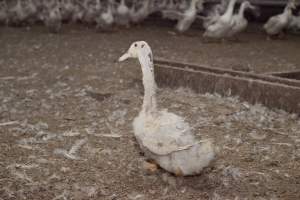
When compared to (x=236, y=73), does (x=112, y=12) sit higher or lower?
lower

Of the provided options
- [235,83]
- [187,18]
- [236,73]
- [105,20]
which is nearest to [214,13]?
[187,18]

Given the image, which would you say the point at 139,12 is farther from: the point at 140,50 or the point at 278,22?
the point at 140,50

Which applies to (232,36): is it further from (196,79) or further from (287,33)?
(196,79)

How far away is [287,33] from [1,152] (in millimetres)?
7739

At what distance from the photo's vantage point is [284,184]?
341 centimetres

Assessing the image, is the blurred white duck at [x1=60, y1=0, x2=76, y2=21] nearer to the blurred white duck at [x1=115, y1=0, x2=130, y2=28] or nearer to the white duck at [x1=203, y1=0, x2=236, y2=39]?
the blurred white duck at [x1=115, y1=0, x2=130, y2=28]

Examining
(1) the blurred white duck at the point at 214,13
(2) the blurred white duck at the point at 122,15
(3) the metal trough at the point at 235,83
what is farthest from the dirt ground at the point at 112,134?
(2) the blurred white duck at the point at 122,15

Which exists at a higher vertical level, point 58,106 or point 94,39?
point 58,106

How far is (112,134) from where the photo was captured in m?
4.30

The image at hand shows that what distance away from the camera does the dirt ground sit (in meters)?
3.30

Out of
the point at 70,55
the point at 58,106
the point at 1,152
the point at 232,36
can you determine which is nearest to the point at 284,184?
the point at 1,152

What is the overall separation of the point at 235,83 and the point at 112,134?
5.29ft

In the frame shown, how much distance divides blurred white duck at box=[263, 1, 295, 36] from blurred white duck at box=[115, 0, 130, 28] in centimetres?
299

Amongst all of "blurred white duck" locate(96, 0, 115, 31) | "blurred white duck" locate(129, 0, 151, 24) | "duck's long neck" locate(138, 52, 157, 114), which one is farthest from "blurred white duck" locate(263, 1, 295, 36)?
"duck's long neck" locate(138, 52, 157, 114)
